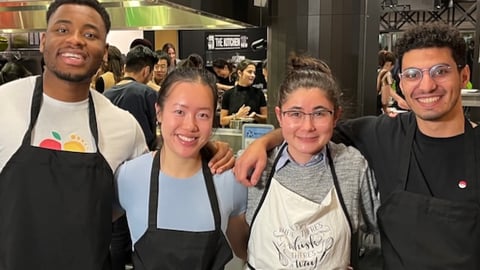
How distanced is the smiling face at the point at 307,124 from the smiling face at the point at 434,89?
0.22m

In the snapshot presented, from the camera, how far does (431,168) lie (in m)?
1.34

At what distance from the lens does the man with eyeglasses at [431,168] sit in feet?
4.16

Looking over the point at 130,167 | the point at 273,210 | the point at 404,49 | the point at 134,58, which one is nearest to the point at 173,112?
the point at 130,167

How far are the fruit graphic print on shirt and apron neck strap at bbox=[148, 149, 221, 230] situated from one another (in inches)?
8.6

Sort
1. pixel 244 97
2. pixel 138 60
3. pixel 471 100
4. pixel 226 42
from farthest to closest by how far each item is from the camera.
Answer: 1. pixel 226 42
2. pixel 244 97
3. pixel 138 60
4. pixel 471 100

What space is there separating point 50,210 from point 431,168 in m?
1.02

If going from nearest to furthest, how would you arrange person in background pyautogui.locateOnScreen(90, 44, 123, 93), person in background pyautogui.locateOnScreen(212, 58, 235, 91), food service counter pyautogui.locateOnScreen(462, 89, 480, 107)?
food service counter pyautogui.locateOnScreen(462, 89, 480, 107), person in background pyautogui.locateOnScreen(90, 44, 123, 93), person in background pyautogui.locateOnScreen(212, 58, 235, 91)

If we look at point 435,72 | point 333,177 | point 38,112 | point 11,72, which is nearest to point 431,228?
point 333,177

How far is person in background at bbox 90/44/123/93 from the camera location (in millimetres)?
3775

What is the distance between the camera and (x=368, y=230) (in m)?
1.48

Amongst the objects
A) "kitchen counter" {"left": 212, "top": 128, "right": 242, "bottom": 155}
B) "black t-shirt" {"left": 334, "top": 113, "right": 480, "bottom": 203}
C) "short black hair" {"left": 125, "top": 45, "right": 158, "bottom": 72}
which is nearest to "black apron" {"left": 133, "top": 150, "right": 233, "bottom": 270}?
"black t-shirt" {"left": 334, "top": 113, "right": 480, "bottom": 203}

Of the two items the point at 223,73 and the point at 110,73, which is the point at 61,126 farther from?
the point at 223,73

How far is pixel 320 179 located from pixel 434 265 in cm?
36

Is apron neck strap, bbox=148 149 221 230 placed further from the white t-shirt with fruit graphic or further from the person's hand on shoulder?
the white t-shirt with fruit graphic
